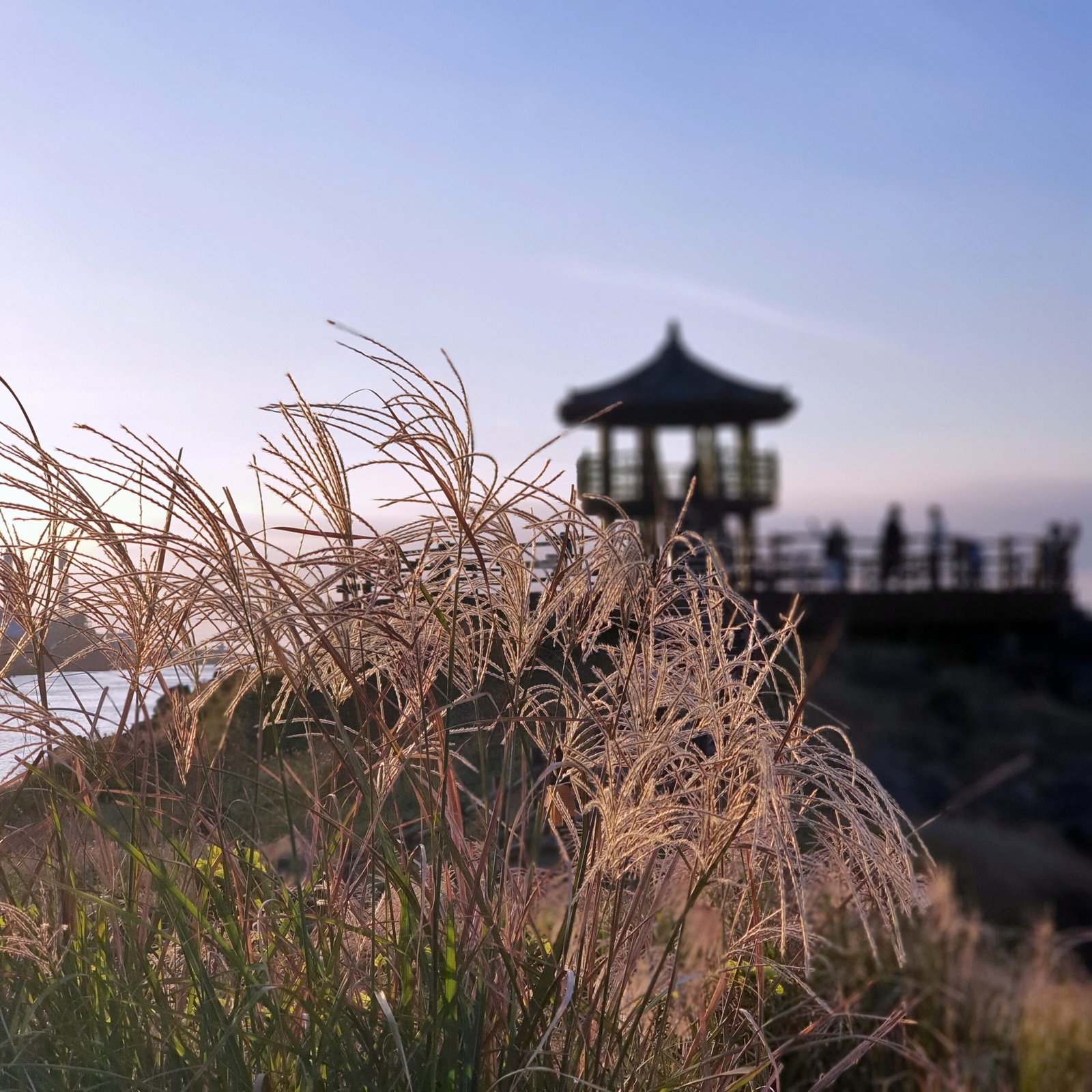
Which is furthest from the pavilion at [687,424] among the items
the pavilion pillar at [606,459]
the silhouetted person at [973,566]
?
the silhouetted person at [973,566]

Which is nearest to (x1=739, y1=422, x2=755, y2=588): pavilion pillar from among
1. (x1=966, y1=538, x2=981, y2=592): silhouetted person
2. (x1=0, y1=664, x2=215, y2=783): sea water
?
(x1=966, y1=538, x2=981, y2=592): silhouetted person

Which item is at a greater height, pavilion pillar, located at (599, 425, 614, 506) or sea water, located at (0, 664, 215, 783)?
pavilion pillar, located at (599, 425, 614, 506)

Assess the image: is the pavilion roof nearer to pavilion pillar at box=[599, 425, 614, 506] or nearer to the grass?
pavilion pillar at box=[599, 425, 614, 506]

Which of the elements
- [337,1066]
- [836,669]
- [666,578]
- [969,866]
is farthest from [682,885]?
[836,669]

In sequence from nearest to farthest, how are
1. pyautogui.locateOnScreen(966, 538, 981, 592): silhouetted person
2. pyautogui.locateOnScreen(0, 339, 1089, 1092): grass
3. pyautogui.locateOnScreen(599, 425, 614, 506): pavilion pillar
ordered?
pyautogui.locateOnScreen(0, 339, 1089, 1092): grass → pyautogui.locateOnScreen(599, 425, 614, 506): pavilion pillar → pyautogui.locateOnScreen(966, 538, 981, 592): silhouetted person

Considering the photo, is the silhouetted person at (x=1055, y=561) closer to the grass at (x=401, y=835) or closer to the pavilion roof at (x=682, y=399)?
the pavilion roof at (x=682, y=399)

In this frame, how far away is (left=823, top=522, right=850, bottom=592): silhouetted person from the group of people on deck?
1 centimetres

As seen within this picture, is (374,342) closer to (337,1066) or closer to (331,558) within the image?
(331,558)

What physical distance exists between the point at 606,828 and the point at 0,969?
1044 millimetres

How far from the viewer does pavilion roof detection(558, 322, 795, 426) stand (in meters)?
25.5

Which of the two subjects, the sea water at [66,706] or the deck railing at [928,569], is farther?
the deck railing at [928,569]

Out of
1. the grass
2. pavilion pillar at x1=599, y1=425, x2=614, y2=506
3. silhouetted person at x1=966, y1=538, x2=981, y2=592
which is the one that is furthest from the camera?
silhouetted person at x1=966, y1=538, x2=981, y2=592

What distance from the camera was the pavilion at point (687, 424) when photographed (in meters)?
25.5

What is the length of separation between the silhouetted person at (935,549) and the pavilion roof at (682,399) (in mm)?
3968
